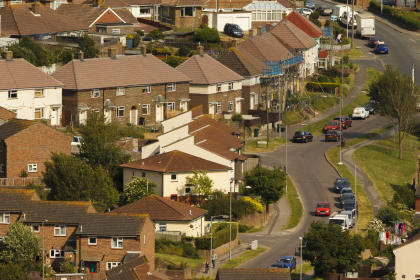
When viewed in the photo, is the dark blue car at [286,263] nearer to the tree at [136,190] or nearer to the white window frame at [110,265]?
the white window frame at [110,265]

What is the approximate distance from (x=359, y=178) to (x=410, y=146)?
71.0 feet

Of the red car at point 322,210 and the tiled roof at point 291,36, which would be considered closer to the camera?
the red car at point 322,210

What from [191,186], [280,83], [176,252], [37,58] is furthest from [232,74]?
[176,252]

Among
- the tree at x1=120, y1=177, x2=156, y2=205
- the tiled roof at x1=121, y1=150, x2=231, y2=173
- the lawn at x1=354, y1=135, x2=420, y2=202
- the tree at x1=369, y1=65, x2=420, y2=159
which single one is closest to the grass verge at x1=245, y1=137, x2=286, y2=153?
the lawn at x1=354, y1=135, x2=420, y2=202

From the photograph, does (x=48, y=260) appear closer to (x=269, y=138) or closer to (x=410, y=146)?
(x=269, y=138)

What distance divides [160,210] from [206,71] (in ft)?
137

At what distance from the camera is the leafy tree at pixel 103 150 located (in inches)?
4747

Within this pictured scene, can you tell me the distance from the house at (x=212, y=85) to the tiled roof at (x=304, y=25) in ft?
114

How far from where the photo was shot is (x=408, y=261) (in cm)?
9819

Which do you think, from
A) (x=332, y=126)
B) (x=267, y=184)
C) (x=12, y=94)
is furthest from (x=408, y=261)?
(x=332, y=126)

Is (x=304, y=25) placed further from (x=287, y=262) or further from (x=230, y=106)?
(x=287, y=262)

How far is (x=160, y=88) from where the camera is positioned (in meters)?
144

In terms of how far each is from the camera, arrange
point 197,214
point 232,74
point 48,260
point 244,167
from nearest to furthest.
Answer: point 48,260 < point 197,214 < point 244,167 < point 232,74

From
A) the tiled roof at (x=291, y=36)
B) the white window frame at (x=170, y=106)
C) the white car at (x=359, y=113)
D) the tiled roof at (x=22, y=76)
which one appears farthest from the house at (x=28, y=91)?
the tiled roof at (x=291, y=36)
